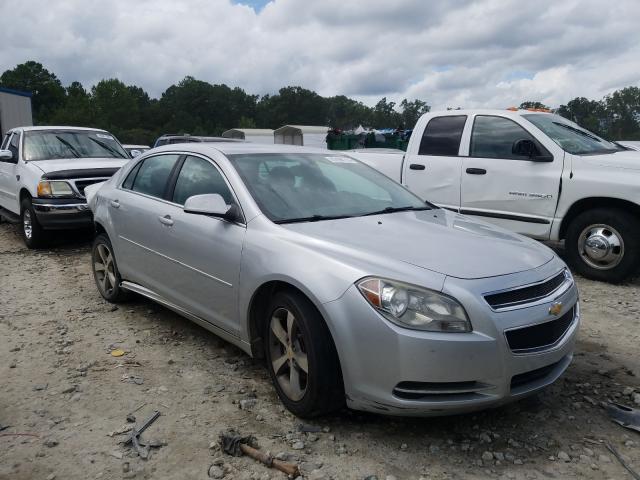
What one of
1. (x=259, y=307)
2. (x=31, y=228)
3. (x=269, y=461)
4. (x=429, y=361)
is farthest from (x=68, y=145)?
(x=429, y=361)

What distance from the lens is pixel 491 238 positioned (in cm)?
337

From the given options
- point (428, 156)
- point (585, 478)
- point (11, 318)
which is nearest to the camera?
point (585, 478)

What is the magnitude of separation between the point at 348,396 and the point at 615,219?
4.19 meters

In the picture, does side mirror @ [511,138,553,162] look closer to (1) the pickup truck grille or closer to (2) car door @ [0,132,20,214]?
(1) the pickup truck grille

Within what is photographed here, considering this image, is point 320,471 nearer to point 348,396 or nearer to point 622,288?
point 348,396

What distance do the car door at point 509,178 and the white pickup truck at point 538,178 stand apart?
0.01m

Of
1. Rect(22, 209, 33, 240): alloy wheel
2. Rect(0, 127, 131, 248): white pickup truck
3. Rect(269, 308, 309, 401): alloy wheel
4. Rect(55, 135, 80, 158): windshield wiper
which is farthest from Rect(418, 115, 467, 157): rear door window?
Rect(22, 209, 33, 240): alloy wheel

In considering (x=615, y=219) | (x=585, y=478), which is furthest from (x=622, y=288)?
(x=585, y=478)

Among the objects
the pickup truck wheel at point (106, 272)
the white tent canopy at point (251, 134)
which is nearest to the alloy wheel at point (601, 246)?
the pickup truck wheel at point (106, 272)

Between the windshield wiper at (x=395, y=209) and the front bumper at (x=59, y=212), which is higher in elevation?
the windshield wiper at (x=395, y=209)

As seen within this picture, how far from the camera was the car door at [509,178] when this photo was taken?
19.9 ft

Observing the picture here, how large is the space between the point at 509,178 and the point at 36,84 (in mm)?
105038

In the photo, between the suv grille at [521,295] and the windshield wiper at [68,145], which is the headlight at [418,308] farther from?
the windshield wiper at [68,145]

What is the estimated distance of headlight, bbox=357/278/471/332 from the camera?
2621 mm
